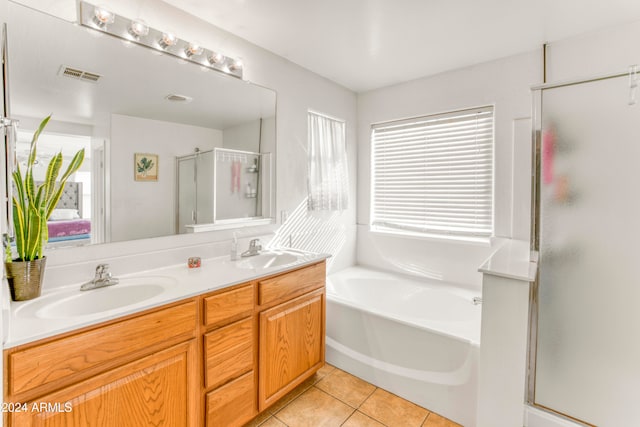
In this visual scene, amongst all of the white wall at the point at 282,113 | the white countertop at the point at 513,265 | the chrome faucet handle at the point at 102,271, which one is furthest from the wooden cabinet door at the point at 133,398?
the white countertop at the point at 513,265

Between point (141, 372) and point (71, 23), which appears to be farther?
point (71, 23)

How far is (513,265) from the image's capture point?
1.50 meters

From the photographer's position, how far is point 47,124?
4.64 ft

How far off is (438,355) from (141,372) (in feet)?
5.29

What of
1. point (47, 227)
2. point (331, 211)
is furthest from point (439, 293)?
point (47, 227)

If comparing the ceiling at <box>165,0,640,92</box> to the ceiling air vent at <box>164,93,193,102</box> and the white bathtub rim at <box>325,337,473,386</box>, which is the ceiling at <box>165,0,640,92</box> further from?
the white bathtub rim at <box>325,337,473,386</box>

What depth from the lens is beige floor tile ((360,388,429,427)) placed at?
6.04 ft

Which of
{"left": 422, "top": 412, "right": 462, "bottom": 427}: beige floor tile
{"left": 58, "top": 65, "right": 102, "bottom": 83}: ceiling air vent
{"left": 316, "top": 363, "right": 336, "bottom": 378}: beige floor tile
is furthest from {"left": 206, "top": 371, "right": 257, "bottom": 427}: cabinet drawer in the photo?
{"left": 58, "top": 65, "right": 102, "bottom": 83}: ceiling air vent

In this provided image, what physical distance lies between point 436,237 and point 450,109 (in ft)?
3.86

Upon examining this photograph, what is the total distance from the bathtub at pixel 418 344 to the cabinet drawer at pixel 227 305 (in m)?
0.94

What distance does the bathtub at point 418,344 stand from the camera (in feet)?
5.96

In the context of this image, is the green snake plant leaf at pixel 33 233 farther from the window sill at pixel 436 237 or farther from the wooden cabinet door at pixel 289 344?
the window sill at pixel 436 237

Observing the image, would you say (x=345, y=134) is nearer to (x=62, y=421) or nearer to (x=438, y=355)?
(x=438, y=355)

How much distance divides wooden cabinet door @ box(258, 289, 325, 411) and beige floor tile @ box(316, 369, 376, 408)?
0.17 meters
